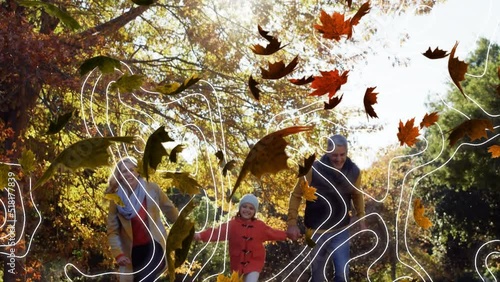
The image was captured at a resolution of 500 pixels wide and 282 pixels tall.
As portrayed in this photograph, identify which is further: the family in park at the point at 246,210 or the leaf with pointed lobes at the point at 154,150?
the family in park at the point at 246,210

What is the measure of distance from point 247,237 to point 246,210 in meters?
0.16

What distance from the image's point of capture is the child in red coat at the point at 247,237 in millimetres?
6098

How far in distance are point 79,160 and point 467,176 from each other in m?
25.2

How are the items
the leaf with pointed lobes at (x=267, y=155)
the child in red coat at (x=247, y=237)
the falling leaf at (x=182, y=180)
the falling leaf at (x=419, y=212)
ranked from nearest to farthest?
the leaf with pointed lobes at (x=267, y=155), the falling leaf at (x=182, y=180), the falling leaf at (x=419, y=212), the child in red coat at (x=247, y=237)

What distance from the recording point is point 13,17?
35.3 feet

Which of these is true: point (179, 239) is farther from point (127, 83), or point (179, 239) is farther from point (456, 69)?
point (456, 69)

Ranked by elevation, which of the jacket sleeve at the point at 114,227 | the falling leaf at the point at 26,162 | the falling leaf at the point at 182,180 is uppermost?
the jacket sleeve at the point at 114,227

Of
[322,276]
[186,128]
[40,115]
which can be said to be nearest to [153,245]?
[322,276]

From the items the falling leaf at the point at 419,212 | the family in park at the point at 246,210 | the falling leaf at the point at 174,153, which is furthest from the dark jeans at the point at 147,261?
the falling leaf at the point at 174,153

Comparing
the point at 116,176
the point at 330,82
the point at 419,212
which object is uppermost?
the point at 116,176

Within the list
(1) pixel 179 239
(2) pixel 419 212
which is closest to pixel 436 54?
(1) pixel 179 239

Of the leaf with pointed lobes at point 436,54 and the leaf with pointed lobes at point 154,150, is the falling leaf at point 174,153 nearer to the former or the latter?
the leaf with pointed lobes at point 154,150

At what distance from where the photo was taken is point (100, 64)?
1341 mm

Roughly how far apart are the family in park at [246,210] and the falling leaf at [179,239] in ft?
14.3
